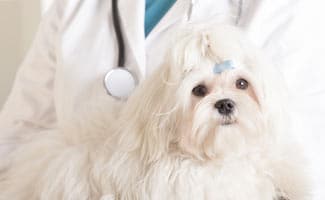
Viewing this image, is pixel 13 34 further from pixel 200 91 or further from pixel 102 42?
pixel 200 91

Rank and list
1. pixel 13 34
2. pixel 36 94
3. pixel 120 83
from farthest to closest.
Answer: pixel 13 34
pixel 36 94
pixel 120 83

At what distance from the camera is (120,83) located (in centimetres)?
112

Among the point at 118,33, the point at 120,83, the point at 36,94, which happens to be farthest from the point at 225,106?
the point at 36,94

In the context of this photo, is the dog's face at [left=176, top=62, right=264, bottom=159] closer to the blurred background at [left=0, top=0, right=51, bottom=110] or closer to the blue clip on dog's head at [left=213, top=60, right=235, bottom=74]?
the blue clip on dog's head at [left=213, top=60, right=235, bottom=74]

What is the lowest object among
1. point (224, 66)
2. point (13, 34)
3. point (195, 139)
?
point (195, 139)

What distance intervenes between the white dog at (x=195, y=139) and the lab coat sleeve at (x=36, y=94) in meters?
0.29

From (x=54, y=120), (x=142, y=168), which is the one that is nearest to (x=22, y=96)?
(x=54, y=120)

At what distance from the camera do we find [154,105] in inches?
35.9

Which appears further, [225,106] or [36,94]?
[36,94]

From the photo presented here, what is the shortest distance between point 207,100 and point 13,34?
1434 mm

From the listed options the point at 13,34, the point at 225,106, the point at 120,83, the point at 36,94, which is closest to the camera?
the point at 225,106

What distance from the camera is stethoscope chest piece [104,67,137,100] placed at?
1.11 m

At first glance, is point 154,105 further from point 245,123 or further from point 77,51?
point 77,51

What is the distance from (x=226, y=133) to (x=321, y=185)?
36 cm
